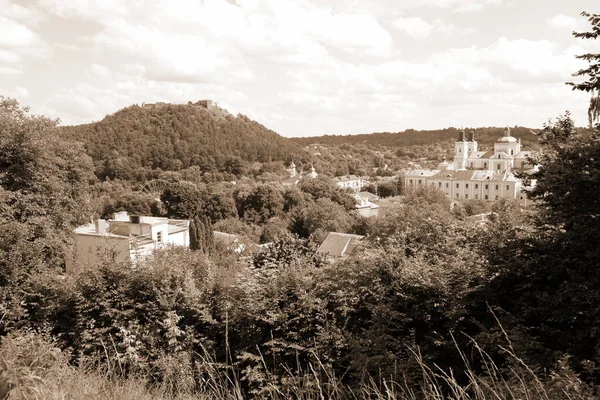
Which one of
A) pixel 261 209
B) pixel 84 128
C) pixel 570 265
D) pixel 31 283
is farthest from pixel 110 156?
pixel 570 265

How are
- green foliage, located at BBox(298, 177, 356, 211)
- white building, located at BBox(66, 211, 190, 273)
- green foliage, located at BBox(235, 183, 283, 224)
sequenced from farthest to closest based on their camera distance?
green foliage, located at BBox(298, 177, 356, 211), green foliage, located at BBox(235, 183, 283, 224), white building, located at BBox(66, 211, 190, 273)

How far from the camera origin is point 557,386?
338cm

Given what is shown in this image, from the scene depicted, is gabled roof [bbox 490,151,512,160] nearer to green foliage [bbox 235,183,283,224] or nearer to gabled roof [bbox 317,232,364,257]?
green foliage [bbox 235,183,283,224]

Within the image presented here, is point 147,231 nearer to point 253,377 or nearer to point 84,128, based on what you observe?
point 253,377

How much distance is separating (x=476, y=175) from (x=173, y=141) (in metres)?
69.9

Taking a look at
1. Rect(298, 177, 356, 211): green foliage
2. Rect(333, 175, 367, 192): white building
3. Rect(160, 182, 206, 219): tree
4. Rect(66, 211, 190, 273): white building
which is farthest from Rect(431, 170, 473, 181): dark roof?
Rect(66, 211, 190, 273): white building

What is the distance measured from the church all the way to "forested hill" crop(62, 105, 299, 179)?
43.7 m

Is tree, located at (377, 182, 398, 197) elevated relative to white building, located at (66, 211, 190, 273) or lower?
lower

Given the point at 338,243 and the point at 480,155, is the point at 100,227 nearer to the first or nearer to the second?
the point at 338,243

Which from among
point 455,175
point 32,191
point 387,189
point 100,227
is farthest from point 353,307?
point 387,189

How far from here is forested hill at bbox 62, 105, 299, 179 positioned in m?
97.8

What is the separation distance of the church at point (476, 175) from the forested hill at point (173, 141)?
43708 mm

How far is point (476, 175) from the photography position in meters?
81.8

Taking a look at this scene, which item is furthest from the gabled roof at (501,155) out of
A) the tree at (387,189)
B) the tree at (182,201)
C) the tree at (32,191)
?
the tree at (32,191)
